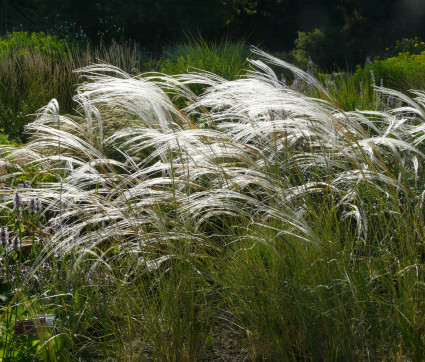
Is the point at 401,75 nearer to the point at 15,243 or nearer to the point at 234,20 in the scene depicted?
the point at 15,243

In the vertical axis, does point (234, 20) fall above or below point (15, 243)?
below

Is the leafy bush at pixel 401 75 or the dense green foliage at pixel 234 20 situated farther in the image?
the dense green foliage at pixel 234 20

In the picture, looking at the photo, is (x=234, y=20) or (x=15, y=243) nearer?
(x=15, y=243)

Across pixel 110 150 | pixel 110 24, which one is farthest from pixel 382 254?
pixel 110 24

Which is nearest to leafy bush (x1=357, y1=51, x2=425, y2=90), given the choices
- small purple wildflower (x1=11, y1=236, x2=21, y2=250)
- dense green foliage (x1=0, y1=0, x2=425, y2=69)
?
small purple wildflower (x1=11, y1=236, x2=21, y2=250)

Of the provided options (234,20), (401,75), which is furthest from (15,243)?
(234,20)

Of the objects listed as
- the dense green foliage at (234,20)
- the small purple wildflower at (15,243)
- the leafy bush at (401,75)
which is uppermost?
the small purple wildflower at (15,243)

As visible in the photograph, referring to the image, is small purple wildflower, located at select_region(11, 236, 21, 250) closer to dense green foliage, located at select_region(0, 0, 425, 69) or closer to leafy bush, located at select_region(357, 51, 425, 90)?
leafy bush, located at select_region(357, 51, 425, 90)

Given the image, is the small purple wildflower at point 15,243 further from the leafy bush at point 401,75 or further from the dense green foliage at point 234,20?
the dense green foliage at point 234,20

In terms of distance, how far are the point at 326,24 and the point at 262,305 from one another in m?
27.2

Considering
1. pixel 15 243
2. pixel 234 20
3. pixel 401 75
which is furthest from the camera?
pixel 234 20

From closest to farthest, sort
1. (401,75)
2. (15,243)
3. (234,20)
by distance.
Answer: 1. (15,243)
2. (401,75)
3. (234,20)

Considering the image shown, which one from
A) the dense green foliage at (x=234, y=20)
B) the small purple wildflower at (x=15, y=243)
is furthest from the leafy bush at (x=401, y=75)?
the dense green foliage at (x=234, y=20)

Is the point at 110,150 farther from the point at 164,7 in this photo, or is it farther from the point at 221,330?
the point at 164,7
